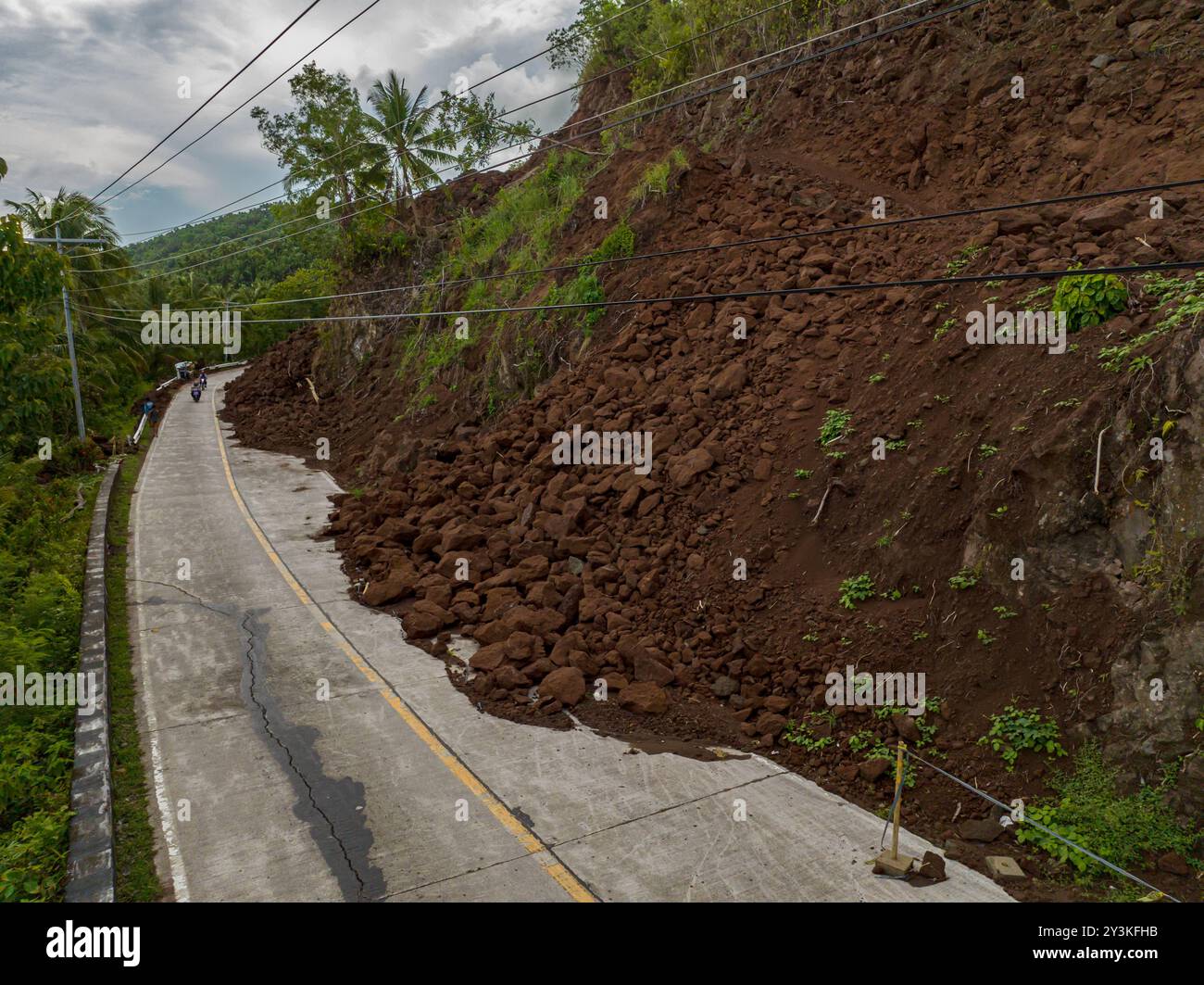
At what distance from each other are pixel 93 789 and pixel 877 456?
33.7 feet

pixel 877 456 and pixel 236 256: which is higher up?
pixel 236 256

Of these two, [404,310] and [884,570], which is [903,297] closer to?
[884,570]

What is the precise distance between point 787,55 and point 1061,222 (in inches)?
526

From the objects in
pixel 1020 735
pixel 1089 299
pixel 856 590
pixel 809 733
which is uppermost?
pixel 1089 299

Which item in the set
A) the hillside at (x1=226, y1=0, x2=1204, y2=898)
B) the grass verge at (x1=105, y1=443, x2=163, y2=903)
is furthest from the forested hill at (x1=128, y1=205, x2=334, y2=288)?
the grass verge at (x1=105, y1=443, x2=163, y2=903)

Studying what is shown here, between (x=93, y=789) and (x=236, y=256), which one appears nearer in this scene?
(x=93, y=789)

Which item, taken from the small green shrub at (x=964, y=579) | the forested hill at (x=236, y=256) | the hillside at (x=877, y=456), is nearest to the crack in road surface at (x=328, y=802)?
the hillside at (x=877, y=456)

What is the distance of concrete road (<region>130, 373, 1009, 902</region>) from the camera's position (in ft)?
22.9

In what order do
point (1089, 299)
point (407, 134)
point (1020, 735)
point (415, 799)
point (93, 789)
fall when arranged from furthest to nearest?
point (407, 134), point (1089, 299), point (415, 799), point (93, 789), point (1020, 735)

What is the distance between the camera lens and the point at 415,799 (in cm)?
833

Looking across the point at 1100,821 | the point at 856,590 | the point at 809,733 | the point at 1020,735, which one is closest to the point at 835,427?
the point at 856,590

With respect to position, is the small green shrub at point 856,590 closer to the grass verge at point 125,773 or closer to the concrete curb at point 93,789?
the grass verge at point 125,773

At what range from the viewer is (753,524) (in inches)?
464

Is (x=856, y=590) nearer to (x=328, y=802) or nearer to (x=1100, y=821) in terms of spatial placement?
(x=1100, y=821)
